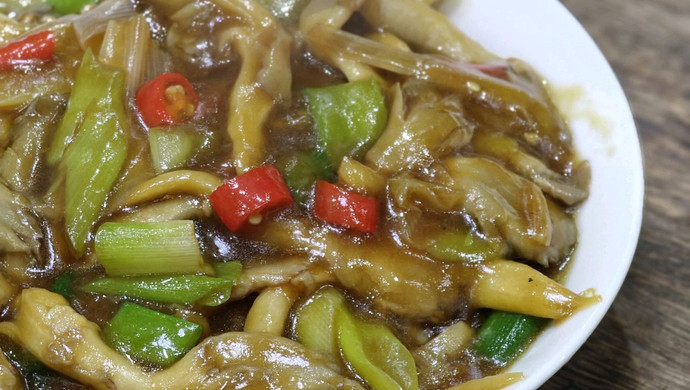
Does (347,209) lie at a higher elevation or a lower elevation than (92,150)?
lower

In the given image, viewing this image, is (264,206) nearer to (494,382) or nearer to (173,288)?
(173,288)

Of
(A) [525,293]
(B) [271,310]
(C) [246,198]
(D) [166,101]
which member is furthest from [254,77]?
(A) [525,293]

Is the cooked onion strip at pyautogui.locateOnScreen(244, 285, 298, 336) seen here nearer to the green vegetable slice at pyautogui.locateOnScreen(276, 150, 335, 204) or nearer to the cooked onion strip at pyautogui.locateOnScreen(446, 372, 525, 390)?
the green vegetable slice at pyautogui.locateOnScreen(276, 150, 335, 204)

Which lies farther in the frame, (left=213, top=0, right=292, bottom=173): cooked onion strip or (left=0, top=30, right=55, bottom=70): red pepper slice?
(left=0, top=30, right=55, bottom=70): red pepper slice

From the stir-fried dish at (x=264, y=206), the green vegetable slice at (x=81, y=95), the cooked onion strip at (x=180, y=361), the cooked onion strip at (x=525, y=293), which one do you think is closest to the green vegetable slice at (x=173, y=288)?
the stir-fried dish at (x=264, y=206)

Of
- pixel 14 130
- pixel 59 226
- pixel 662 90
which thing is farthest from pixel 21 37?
pixel 662 90

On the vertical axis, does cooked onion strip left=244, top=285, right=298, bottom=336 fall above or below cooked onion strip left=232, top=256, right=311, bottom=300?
below

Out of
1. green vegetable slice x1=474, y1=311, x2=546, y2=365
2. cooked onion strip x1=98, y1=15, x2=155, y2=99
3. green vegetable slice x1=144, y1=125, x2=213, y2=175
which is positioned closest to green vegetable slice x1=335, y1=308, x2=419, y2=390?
green vegetable slice x1=474, y1=311, x2=546, y2=365
